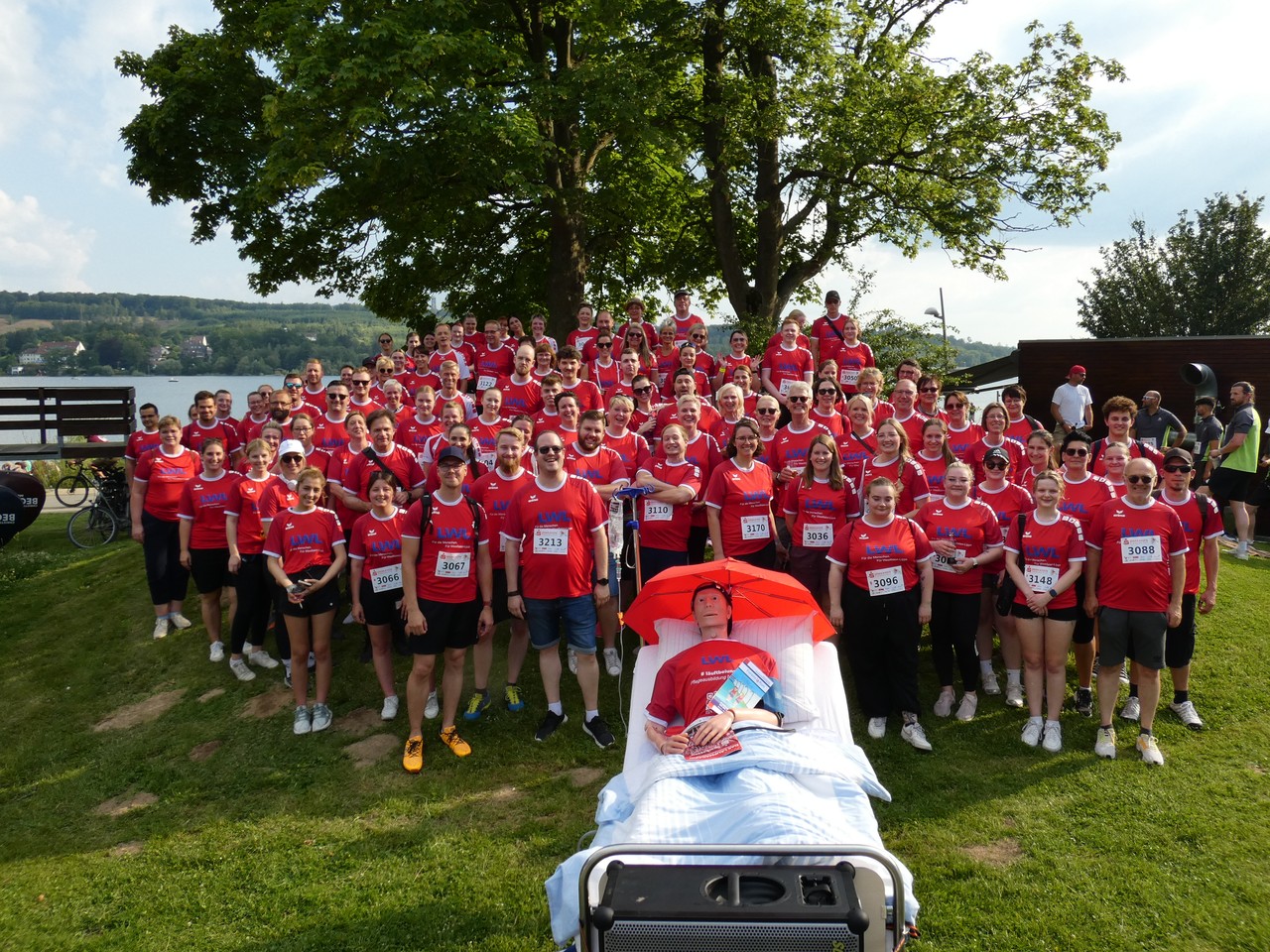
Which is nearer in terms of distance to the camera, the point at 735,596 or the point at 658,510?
the point at 735,596

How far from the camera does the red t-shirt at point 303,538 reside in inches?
236

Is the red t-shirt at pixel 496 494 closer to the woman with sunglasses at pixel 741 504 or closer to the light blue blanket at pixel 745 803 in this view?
the woman with sunglasses at pixel 741 504

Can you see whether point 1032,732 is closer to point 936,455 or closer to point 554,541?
point 936,455

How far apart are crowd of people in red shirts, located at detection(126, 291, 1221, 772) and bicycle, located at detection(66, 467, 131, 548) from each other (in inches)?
227

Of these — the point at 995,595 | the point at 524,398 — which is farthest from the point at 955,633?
the point at 524,398

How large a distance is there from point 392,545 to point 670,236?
520 inches

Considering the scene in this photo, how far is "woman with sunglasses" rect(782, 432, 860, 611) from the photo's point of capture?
605 centimetres

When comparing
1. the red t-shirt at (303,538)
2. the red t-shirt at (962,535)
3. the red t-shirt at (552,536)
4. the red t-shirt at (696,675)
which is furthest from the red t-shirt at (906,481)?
the red t-shirt at (303,538)

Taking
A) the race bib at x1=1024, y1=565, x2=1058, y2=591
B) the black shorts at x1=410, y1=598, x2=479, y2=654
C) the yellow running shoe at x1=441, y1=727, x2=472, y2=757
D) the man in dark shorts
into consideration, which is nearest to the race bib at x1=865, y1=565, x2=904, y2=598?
the race bib at x1=1024, y1=565, x2=1058, y2=591

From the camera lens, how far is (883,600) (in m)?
5.54

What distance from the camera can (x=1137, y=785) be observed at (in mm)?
5027

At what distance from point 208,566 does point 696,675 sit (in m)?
5.17

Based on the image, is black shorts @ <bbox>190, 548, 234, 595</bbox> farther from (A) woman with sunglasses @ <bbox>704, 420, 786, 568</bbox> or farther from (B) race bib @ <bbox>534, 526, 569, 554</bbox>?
(A) woman with sunglasses @ <bbox>704, 420, 786, 568</bbox>

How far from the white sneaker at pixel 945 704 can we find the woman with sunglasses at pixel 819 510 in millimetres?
1138
